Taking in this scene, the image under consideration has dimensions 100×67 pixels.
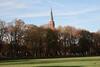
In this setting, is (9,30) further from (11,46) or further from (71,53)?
(71,53)

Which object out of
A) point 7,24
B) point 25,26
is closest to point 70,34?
point 25,26

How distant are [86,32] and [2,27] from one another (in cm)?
4937

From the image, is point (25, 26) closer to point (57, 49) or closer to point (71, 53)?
point (57, 49)

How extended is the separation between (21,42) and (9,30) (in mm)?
7175

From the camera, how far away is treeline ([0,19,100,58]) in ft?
364

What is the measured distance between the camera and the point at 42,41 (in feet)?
390

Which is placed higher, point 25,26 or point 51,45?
point 25,26

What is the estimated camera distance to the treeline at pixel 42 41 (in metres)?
111

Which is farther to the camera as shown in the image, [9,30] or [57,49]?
[57,49]

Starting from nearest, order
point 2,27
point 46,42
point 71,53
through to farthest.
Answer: point 2,27, point 46,42, point 71,53

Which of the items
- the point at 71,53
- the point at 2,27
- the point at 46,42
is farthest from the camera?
the point at 71,53

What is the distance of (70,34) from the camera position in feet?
443

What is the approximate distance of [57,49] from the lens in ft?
413

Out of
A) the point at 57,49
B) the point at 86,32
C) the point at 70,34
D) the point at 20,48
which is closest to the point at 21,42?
the point at 20,48
